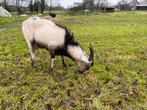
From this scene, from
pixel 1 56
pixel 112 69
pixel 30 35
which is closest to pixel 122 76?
pixel 112 69

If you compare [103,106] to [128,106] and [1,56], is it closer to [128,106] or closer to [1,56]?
[128,106]

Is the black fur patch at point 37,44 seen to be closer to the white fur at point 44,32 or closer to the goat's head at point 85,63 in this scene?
the white fur at point 44,32

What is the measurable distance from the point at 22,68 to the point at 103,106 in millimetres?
2722

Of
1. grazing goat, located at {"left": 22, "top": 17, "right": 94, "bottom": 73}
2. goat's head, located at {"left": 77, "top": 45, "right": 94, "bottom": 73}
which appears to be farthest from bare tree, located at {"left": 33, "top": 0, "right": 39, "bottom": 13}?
goat's head, located at {"left": 77, "top": 45, "right": 94, "bottom": 73}

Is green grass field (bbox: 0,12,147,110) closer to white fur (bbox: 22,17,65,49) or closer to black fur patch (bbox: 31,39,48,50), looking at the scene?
black fur patch (bbox: 31,39,48,50)

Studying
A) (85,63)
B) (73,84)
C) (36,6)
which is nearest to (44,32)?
(85,63)

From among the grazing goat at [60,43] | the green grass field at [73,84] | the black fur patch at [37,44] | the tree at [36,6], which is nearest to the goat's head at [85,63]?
the grazing goat at [60,43]

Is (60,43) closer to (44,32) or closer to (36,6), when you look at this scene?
(44,32)

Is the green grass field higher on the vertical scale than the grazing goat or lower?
lower

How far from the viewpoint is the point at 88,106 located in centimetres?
545

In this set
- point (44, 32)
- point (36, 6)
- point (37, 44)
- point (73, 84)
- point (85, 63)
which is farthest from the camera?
point (36, 6)

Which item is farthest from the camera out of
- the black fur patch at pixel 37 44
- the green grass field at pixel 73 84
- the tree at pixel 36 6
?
the tree at pixel 36 6

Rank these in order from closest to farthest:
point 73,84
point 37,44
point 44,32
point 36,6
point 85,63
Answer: point 73,84
point 85,63
point 44,32
point 37,44
point 36,6

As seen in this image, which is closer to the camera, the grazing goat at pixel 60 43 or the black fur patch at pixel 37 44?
the grazing goat at pixel 60 43
